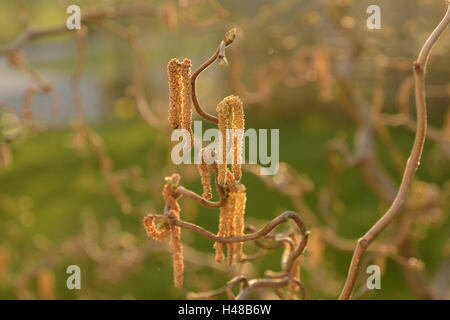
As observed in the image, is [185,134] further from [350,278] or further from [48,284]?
[48,284]

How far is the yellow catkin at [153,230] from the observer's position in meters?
0.48

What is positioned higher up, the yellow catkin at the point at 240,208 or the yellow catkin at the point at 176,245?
the yellow catkin at the point at 240,208

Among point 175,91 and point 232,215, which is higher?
point 175,91

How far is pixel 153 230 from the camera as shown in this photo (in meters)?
0.48

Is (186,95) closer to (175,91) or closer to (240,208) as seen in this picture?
(175,91)

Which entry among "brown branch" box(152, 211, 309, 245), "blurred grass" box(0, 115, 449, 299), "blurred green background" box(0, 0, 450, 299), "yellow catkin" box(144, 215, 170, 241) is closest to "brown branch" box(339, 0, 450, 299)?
"brown branch" box(152, 211, 309, 245)

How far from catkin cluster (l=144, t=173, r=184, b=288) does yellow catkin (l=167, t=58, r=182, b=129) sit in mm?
72

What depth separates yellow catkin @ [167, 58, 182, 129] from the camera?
425mm

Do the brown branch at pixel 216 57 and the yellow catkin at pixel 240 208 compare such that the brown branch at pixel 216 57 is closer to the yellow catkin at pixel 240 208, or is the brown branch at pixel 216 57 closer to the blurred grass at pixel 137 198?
the yellow catkin at pixel 240 208

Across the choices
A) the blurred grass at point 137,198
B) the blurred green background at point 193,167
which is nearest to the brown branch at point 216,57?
the blurred green background at point 193,167

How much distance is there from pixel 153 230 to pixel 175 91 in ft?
0.41

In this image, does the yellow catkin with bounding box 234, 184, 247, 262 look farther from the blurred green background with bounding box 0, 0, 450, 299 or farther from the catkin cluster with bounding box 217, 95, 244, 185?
the blurred green background with bounding box 0, 0, 450, 299

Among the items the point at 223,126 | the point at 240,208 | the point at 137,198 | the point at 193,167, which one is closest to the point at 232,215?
the point at 240,208

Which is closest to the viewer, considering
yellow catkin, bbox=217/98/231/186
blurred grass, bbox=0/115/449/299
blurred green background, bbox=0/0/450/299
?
yellow catkin, bbox=217/98/231/186
